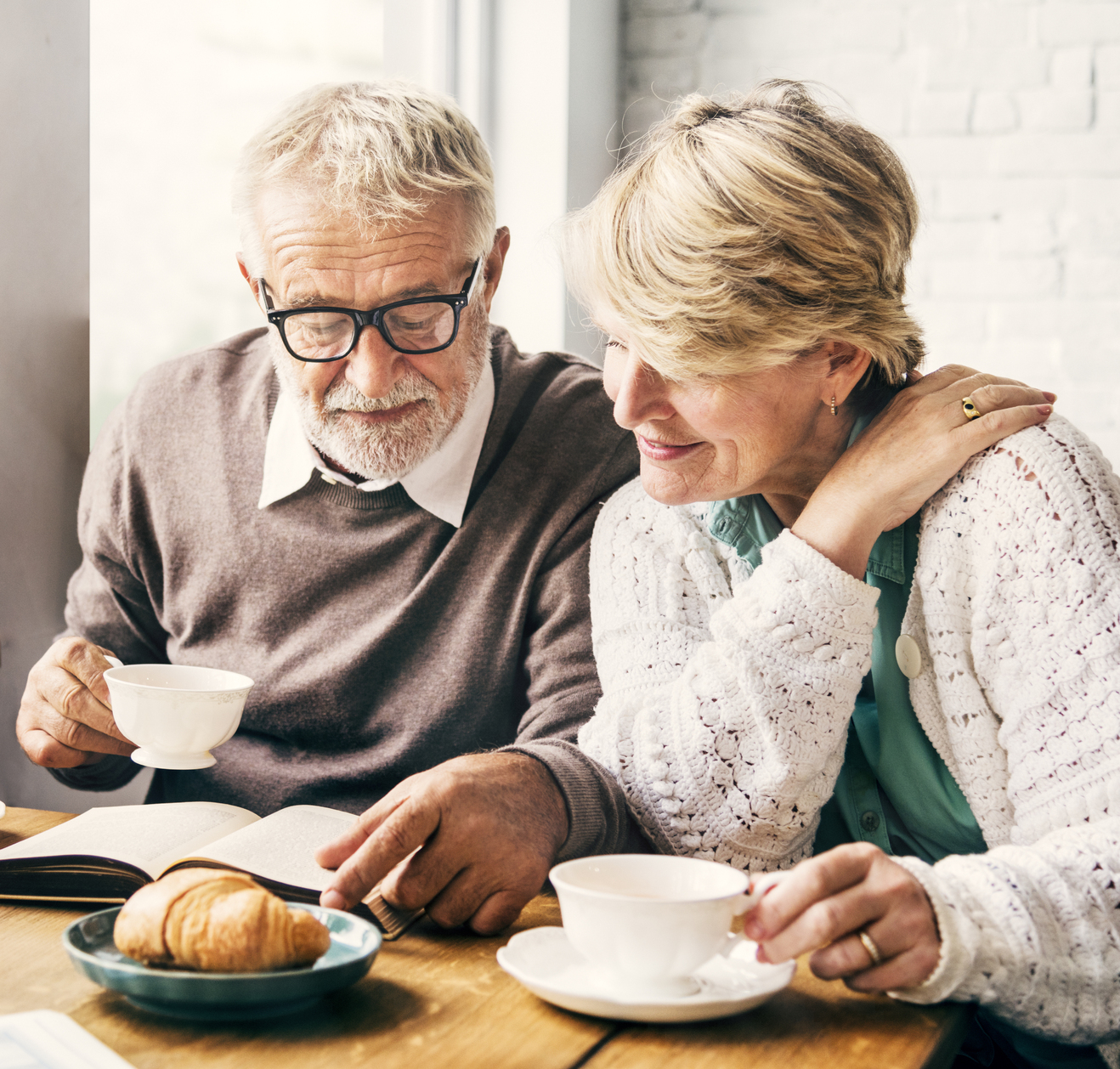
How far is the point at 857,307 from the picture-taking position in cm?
114

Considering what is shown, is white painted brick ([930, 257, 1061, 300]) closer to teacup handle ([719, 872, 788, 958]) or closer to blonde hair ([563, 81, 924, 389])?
blonde hair ([563, 81, 924, 389])

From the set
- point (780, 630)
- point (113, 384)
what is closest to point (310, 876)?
point (780, 630)

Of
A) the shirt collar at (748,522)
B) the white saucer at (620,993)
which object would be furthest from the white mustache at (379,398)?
the white saucer at (620,993)

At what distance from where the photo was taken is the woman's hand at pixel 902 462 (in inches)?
42.4

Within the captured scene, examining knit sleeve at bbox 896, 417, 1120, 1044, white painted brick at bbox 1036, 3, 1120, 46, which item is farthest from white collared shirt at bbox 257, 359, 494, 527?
white painted brick at bbox 1036, 3, 1120, 46

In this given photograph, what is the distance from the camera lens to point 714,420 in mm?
1169

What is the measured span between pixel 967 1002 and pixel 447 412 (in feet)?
3.09

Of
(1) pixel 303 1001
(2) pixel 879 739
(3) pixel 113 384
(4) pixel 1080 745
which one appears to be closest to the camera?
(1) pixel 303 1001

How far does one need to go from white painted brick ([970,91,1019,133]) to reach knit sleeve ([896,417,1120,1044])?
70.6 inches

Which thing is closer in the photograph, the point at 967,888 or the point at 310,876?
the point at 967,888

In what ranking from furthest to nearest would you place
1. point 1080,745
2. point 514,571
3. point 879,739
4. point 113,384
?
point 113,384 → point 514,571 → point 879,739 → point 1080,745

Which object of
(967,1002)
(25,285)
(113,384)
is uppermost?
(25,285)

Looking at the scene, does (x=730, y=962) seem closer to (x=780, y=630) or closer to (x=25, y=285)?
(x=780, y=630)

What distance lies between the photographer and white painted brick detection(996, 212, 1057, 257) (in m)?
2.59
